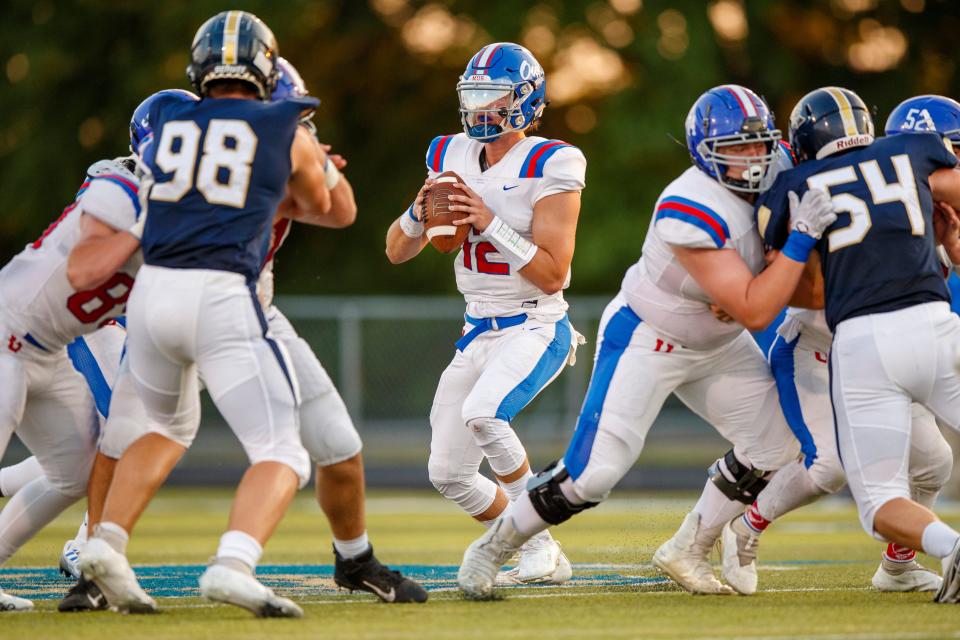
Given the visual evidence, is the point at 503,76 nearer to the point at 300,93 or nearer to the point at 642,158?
the point at 300,93

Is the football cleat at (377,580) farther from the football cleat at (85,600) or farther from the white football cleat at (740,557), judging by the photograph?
the white football cleat at (740,557)

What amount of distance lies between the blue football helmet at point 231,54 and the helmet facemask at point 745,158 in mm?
1767

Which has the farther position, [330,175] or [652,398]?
[652,398]

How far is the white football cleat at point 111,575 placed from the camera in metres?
4.91

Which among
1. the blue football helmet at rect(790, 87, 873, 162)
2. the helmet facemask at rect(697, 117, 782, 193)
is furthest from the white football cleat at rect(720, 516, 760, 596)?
the blue football helmet at rect(790, 87, 873, 162)

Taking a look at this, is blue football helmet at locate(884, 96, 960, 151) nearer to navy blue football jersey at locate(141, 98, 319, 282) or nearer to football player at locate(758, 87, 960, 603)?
football player at locate(758, 87, 960, 603)

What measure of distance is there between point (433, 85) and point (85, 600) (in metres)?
15.6

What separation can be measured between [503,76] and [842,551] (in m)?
3.59

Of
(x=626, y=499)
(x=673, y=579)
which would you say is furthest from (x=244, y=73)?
(x=626, y=499)

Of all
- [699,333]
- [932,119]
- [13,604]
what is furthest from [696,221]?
[13,604]

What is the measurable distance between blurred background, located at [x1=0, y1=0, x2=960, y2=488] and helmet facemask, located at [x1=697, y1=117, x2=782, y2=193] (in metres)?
10.9

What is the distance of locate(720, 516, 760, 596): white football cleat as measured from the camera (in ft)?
19.7

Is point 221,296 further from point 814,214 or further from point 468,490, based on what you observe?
point 814,214

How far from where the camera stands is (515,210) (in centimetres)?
656
